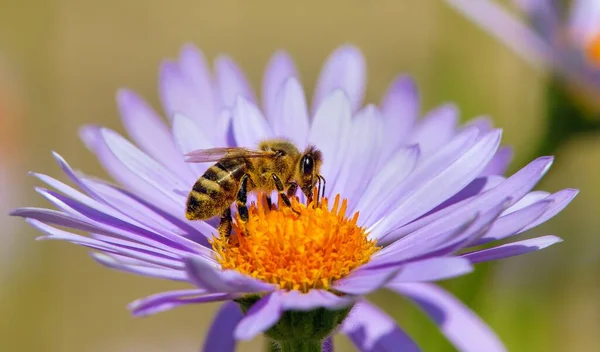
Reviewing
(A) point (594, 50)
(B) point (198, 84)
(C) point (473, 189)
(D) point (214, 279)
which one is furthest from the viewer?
(A) point (594, 50)

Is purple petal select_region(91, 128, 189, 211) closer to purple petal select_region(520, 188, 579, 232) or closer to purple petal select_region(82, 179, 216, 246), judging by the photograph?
purple petal select_region(82, 179, 216, 246)

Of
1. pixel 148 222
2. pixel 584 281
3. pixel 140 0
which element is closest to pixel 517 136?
pixel 584 281

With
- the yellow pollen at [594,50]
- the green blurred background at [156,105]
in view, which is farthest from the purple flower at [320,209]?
the yellow pollen at [594,50]

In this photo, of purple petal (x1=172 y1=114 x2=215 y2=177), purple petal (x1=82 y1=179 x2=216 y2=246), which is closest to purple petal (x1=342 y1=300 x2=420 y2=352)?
purple petal (x1=82 y1=179 x2=216 y2=246)

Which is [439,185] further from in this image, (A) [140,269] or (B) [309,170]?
(A) [140,269]

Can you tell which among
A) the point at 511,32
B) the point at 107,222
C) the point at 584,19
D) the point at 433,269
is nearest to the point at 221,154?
the point at 107,222

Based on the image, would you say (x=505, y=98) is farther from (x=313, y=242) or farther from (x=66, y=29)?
(x=313, y=242)
